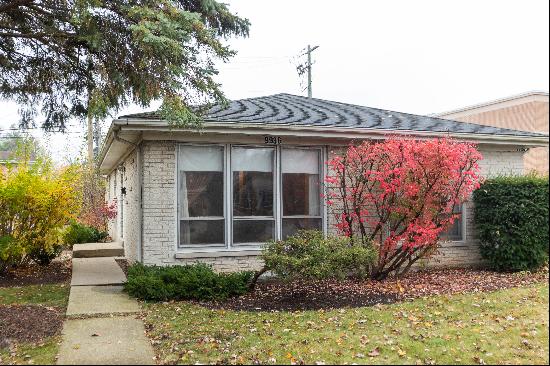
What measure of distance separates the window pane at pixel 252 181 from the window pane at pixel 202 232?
47 cm

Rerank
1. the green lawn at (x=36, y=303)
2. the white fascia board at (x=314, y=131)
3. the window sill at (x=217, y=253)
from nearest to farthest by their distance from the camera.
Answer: the green lawn at (x=36, y=303) → the white fascia board at (x=314, y=131) → the window sill at (x=217, y=253)

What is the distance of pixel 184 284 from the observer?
816 centimetres

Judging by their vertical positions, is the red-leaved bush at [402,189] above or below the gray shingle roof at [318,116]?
below

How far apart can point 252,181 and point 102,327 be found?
14.7ft

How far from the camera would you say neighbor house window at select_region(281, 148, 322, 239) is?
10.3 metres

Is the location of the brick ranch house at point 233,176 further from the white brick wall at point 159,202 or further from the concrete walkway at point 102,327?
the concrete walkway at point 102,327

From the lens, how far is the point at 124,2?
8.28 m

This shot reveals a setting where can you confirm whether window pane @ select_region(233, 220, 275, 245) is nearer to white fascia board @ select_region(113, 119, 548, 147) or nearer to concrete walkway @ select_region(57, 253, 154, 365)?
white fascia board @ select_region(113, 119, 548, 147)

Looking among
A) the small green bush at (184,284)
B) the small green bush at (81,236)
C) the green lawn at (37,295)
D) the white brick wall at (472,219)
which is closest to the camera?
the small green bush at (184,284)

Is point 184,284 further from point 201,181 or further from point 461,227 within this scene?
point 461,227

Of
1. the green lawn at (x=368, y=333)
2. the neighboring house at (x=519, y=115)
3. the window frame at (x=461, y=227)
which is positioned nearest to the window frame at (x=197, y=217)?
the green lawn at (x=368, y=333)

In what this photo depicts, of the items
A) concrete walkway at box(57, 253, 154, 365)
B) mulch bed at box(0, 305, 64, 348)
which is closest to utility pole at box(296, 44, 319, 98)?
concrete walkway at box(57, 253, 154, 365)

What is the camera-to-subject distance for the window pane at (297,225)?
33.7 ft

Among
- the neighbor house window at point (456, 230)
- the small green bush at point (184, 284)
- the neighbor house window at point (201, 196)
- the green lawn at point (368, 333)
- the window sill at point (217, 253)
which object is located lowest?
the green lawn at point (368, 333)
